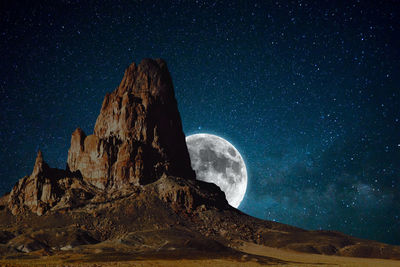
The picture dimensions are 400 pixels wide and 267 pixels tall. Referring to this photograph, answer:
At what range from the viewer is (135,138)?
5595 inches

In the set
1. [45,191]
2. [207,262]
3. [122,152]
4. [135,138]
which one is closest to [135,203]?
[122,152]

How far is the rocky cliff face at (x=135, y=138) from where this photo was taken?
131375mm

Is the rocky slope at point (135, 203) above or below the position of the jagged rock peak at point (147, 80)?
below

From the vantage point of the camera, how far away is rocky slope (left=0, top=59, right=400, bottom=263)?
276 feet

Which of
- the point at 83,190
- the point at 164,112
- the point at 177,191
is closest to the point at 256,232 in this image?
the point at 177,191

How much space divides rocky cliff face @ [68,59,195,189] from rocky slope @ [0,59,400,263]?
1.34 feet

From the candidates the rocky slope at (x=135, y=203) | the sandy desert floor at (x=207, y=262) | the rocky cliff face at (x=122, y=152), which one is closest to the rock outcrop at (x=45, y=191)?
the rocky cliff face at (x=122, y=152)

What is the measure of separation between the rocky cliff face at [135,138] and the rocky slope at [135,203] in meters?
0.41

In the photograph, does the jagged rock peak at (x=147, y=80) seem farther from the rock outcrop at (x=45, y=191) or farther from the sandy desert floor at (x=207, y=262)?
the sandy desert floor at (x=207, y=262)

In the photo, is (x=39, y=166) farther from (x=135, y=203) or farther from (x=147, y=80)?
(x=147, y=80)

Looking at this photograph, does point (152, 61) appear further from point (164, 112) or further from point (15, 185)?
point (15, 185)

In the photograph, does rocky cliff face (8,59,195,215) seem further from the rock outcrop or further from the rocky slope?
the rocky slope

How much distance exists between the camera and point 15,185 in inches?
4929

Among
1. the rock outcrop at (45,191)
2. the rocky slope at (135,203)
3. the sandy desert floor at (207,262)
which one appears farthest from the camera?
the rock outcrop at (45,191)
